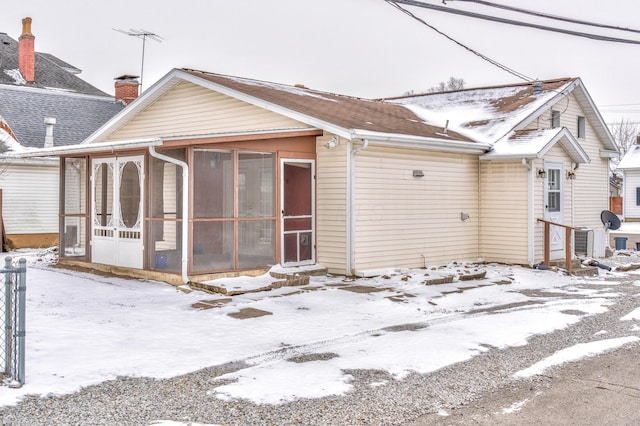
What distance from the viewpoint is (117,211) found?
12.8m

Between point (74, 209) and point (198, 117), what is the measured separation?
3.52m

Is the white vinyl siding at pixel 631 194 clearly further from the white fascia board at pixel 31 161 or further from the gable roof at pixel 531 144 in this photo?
the white fascia board at pixel 31 161

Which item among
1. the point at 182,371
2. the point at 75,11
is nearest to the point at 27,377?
the point at 182,371

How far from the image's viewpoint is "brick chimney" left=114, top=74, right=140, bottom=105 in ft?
88.9

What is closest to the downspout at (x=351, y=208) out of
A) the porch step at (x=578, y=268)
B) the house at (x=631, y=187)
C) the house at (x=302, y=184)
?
the house at (x=302, y=184)

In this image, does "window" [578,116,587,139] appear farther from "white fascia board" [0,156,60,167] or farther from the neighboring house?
the neighboring house

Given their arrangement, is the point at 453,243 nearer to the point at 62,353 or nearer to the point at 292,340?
the point at 292,340

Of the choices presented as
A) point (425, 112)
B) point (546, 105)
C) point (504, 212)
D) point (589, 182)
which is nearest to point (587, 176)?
point (589, 182)

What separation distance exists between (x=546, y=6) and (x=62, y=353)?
962cm

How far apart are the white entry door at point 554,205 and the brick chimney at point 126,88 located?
18077 mm

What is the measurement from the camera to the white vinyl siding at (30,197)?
1902cm

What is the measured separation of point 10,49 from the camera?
1334 inches

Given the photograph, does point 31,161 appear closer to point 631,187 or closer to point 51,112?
point 51,112

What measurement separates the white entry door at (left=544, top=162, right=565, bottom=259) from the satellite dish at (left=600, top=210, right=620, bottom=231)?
3.17 metres
